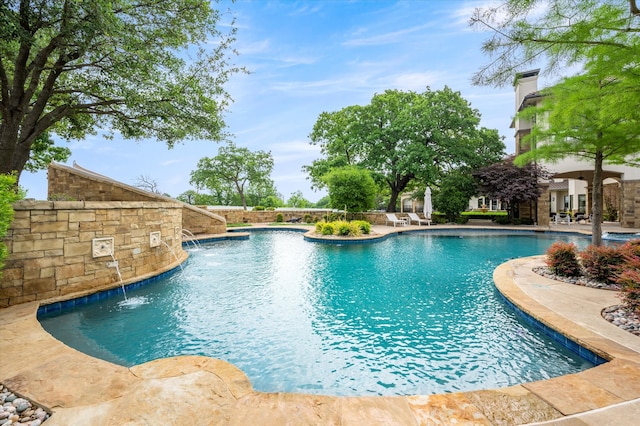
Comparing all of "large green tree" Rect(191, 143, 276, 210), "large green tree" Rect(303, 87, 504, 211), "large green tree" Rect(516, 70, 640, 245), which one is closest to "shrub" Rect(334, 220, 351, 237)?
"large green tree" Rect(303, 87, 504, 211)

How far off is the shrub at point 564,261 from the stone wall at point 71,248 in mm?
9039

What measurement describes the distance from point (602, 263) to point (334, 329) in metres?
5.41

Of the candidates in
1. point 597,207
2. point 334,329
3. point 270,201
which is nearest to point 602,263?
point 597,207

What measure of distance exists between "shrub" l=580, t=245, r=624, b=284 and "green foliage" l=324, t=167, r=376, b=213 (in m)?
12.4

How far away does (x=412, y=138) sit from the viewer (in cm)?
1967

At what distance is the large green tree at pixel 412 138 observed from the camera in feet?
63.1

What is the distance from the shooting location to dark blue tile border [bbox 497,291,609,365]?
9.90 feet

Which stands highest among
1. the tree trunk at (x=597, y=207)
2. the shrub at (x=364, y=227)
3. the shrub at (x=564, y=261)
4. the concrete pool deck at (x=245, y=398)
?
the tree trunk at (x=597, y=207)

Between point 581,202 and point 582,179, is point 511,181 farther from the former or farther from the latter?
point 581,202

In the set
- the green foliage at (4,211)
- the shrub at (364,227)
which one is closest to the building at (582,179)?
the shrub at (364,227)

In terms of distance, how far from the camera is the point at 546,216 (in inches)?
701

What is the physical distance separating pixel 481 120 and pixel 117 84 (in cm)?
2186

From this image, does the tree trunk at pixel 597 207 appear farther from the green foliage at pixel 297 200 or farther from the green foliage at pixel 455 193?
the green foliage at pixel 297 200

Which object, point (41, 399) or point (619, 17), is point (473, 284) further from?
point (41, 399)
